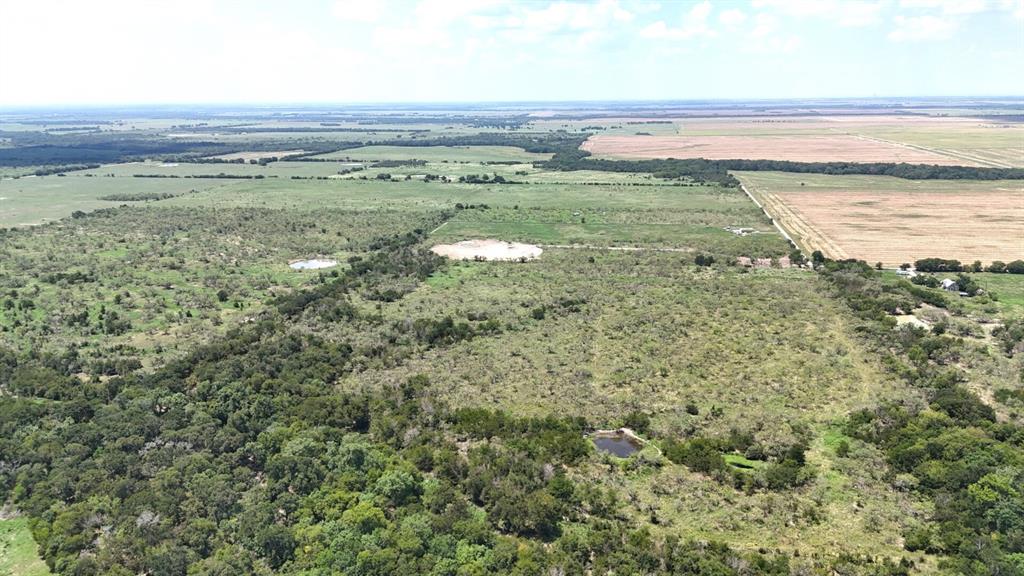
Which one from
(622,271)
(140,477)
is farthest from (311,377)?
(622,271)

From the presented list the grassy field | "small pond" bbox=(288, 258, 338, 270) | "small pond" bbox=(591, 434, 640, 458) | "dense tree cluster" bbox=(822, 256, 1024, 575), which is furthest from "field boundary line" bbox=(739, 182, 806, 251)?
the grassy field

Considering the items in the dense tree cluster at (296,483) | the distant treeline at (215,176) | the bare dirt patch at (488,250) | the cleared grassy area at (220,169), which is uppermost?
the cleared grassy area at (220,169)

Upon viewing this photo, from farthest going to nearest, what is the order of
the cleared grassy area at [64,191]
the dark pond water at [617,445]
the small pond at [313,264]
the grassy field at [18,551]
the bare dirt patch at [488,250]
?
the cleared grassy area at [64,191], the bare dirt patch at [488,250], the small pond at [313,264], the dark pond water at [617,445], the grassy field at [18,551]

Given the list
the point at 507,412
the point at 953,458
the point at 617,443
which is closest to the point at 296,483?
the point at 507,412

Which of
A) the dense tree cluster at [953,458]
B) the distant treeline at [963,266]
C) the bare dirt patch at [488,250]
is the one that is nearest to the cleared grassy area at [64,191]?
the bare dirt patch at [488,250]

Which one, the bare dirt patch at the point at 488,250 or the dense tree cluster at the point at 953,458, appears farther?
the bare dirt patch at the point at 488,250

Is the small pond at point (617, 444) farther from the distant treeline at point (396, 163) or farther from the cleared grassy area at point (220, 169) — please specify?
the distant treeline at point (396, 163)

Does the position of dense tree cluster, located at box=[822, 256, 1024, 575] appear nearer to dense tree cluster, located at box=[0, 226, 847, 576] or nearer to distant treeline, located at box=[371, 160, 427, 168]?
dense tree cluster, located at box=[0, 226, 847, 576]

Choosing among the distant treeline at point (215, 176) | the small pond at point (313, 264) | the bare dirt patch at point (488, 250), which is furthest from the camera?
the distant treeline at point (215, 176)
